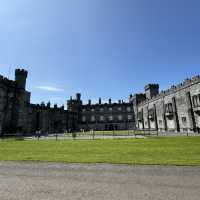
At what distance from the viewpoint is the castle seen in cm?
4709

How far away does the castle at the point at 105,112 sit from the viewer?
1854 inches

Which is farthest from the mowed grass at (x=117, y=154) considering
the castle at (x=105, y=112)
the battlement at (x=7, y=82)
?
the battlement at (x=7, y=82)

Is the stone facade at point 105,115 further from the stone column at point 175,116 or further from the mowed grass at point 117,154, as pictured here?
the mowed grass at point 117,154

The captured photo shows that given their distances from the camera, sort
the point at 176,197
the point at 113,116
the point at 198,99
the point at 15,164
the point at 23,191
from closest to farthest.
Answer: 1. the point at 176,197
2. the point at 23,191
3. the point at 15,164
4. the point at 198,99
5. the point at 113,116

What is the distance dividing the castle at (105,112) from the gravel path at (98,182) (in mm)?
38246

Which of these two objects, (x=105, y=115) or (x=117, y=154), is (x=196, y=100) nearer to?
(x=117, y=154)

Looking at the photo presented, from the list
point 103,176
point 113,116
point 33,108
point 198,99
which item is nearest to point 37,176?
point 103,176

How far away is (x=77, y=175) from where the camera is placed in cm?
872

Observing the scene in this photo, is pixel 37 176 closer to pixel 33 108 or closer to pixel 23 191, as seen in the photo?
pixel 23 191

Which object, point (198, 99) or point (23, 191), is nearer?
point (23, 191)

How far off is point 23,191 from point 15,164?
5486 millimetres

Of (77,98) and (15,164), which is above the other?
(77,98)

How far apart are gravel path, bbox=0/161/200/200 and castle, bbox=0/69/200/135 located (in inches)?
1506

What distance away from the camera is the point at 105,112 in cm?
9462
